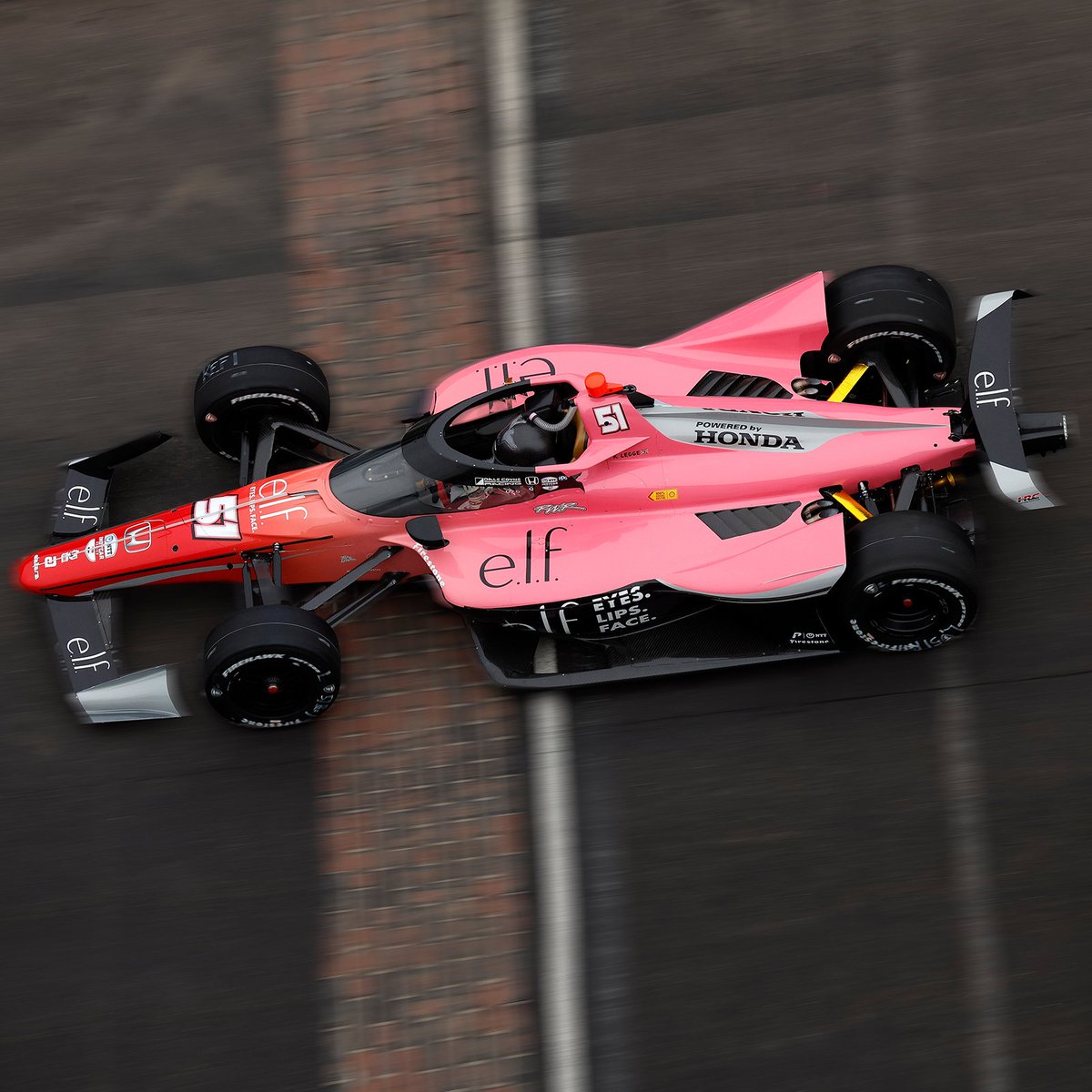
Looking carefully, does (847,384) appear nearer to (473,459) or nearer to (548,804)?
(473,459)

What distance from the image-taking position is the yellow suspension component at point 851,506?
282 inches

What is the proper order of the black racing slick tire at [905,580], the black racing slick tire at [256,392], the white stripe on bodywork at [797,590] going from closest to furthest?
the black racing slick tire at [905,580] → the white stripe on bodywork at [797,590] → the black racing slick tire at [256,392]

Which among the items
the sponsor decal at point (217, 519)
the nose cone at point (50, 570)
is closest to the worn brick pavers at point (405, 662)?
the sponsor decal at point (217, 519)

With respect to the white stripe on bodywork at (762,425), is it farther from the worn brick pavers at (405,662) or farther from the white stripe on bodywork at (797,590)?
the worn brick pavers at (405,662)

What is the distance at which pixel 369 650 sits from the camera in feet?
26.2

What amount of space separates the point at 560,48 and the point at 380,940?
6.79 meters

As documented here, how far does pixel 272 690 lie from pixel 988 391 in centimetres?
432

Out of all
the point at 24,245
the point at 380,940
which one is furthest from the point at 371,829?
the point at 24,245

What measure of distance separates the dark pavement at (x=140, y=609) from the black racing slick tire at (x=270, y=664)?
53 centimetres

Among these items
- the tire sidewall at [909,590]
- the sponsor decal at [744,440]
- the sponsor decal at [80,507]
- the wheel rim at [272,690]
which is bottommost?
the wheel rim at [272,690]

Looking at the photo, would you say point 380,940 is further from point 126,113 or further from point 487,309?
point 126,113

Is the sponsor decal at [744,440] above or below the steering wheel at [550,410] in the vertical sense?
below

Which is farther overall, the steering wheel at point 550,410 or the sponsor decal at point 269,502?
the sponsor decal at point 269,502

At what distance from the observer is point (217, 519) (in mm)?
7555
